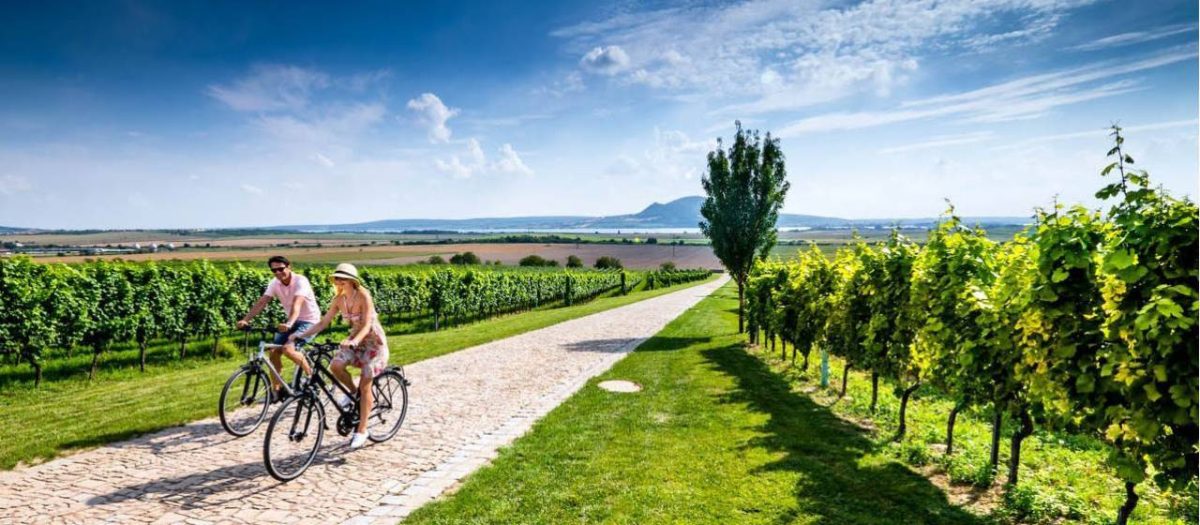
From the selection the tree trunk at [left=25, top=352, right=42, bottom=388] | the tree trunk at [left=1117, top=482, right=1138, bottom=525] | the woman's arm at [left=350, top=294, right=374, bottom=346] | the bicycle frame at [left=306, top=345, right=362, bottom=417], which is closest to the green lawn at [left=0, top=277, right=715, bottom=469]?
the tree trunk at [left=25, top=352, right=42, bottom=388]

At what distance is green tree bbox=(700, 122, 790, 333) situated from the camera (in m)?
22.5

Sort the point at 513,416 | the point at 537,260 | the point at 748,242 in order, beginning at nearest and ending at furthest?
the point at 513,416 → the point at 748,242 → the point at 537,260

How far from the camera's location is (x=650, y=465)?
7656mm

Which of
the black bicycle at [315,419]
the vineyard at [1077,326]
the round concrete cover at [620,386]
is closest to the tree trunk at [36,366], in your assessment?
the black bicycle at [315,419]

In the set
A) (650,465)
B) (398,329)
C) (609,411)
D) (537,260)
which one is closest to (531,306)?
(398,329)

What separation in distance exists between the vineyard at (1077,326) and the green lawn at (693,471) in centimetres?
156

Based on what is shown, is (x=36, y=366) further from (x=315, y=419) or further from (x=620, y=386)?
(x=620, y=386)

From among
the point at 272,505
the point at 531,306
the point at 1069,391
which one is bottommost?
the point at 531,306

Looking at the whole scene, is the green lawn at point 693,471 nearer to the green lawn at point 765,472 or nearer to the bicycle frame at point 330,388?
the green lawn at point 765,472

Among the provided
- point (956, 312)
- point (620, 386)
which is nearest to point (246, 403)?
point (620, 386)

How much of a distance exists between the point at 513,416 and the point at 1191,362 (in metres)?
8.79

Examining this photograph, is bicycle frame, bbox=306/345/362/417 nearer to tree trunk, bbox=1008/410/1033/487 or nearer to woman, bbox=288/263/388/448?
woman, bbox=288/263/388/448

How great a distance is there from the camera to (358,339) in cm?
737

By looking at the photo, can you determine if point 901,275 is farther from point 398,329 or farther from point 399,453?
point 398,329
